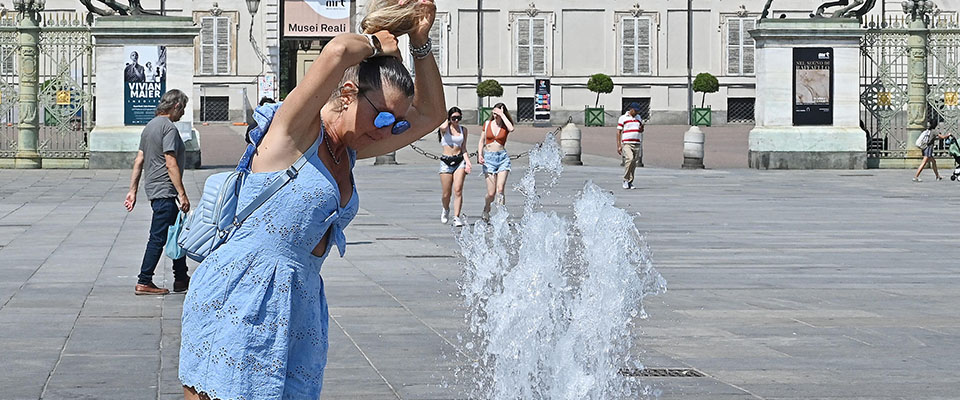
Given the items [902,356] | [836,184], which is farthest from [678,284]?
[836,184]

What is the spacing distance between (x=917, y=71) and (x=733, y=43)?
28.3 m

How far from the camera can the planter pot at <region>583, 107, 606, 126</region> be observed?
55.2 m

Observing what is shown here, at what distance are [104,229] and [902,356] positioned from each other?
10.4 metres

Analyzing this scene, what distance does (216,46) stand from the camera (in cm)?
5534

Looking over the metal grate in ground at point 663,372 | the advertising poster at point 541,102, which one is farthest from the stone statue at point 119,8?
the advertising poster at point 541,102

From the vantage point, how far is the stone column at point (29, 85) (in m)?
27.4

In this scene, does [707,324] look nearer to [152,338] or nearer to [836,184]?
[152,338]

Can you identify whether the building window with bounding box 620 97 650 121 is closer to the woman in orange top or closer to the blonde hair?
the woman in orange top

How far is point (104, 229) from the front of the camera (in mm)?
16297

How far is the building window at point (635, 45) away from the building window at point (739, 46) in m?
3.11

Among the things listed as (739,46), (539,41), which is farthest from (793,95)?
(739,46)

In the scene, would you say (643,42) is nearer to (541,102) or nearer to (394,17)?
(541,102)

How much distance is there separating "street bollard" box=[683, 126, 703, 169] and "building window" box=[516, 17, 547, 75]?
1066 inches

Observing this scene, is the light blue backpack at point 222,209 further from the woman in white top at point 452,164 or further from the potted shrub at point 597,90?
the potted shrub at point 597,90
